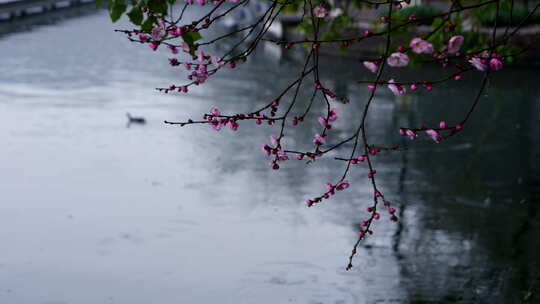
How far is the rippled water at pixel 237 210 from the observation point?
351 inches

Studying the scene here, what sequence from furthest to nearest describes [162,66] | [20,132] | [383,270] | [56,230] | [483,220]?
1. [162,66]
2. [20,132]
3. [483,220]
4. [56,230]
5. [383,270]

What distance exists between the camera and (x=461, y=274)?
30.9 feet

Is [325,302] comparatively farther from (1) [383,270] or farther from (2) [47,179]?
(2) [47,179]

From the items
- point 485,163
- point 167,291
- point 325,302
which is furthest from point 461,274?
point 485,163

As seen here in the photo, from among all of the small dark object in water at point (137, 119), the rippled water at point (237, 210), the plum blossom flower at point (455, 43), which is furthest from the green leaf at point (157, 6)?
the small dark object in water at point (137, 119)

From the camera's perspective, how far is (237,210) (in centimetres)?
1141

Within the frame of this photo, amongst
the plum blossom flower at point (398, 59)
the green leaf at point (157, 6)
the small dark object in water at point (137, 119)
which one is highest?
the small dark object in water at point (137, 119)

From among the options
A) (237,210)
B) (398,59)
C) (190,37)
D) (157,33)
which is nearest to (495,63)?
(398,59)

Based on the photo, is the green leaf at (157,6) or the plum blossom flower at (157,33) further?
the green leaf at (157,6)

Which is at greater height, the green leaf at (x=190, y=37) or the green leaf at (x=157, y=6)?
the green leaf at (x=157, y=6)

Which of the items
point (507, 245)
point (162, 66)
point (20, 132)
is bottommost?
point (507, 245)

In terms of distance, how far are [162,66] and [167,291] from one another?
1832cm

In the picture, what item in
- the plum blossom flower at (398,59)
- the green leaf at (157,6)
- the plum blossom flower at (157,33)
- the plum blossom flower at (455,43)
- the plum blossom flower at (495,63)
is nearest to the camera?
the plum blossom flower at (398,59)

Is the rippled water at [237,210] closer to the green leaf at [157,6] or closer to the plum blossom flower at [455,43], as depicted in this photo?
the green leaf at [157,6]
